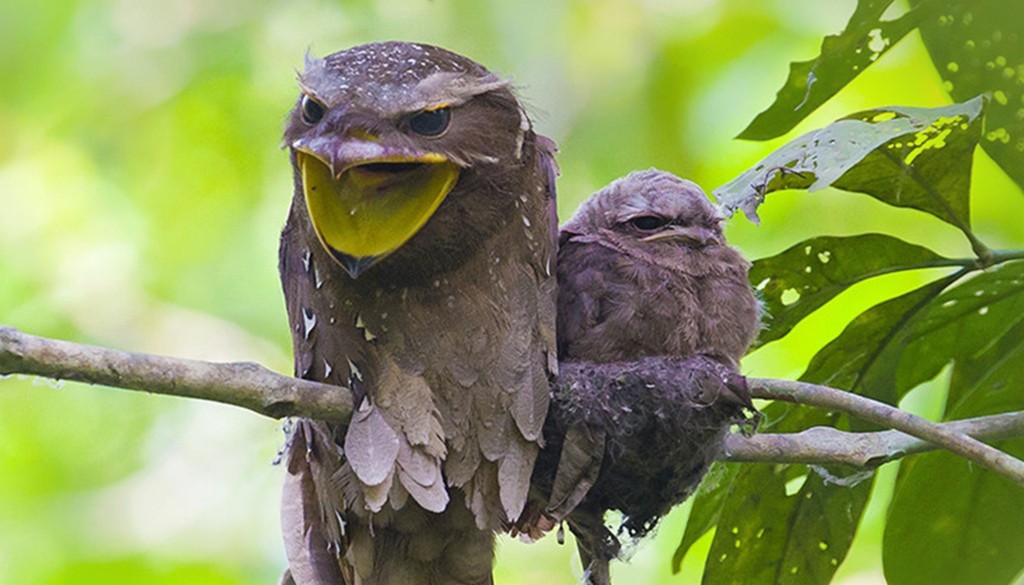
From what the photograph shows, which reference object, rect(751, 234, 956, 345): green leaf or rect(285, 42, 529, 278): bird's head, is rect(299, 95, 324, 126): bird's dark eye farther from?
rect(751, 234, 956, 345): green leaf

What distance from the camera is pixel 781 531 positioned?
226cm

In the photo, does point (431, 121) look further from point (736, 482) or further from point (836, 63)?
point (736, 482)

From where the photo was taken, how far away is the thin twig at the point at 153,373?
1388mm

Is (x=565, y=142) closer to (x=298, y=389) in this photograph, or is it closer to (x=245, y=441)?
(x=245, y=441)

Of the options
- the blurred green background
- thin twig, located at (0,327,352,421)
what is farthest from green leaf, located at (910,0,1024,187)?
the blurred green background

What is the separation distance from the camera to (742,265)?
2.15m

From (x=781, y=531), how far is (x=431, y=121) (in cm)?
96

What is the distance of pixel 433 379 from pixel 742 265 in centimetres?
58

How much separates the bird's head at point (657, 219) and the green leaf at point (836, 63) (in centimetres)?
14

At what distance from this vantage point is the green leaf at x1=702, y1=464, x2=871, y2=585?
2.23 metres

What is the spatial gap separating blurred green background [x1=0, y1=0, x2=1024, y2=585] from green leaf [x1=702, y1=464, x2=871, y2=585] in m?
1.45

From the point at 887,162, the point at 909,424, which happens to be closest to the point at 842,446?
the point at 909,424

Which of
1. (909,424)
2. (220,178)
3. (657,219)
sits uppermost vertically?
(220,178)

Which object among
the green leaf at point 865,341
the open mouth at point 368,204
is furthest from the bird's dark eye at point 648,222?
the open mouth at point 368,204
